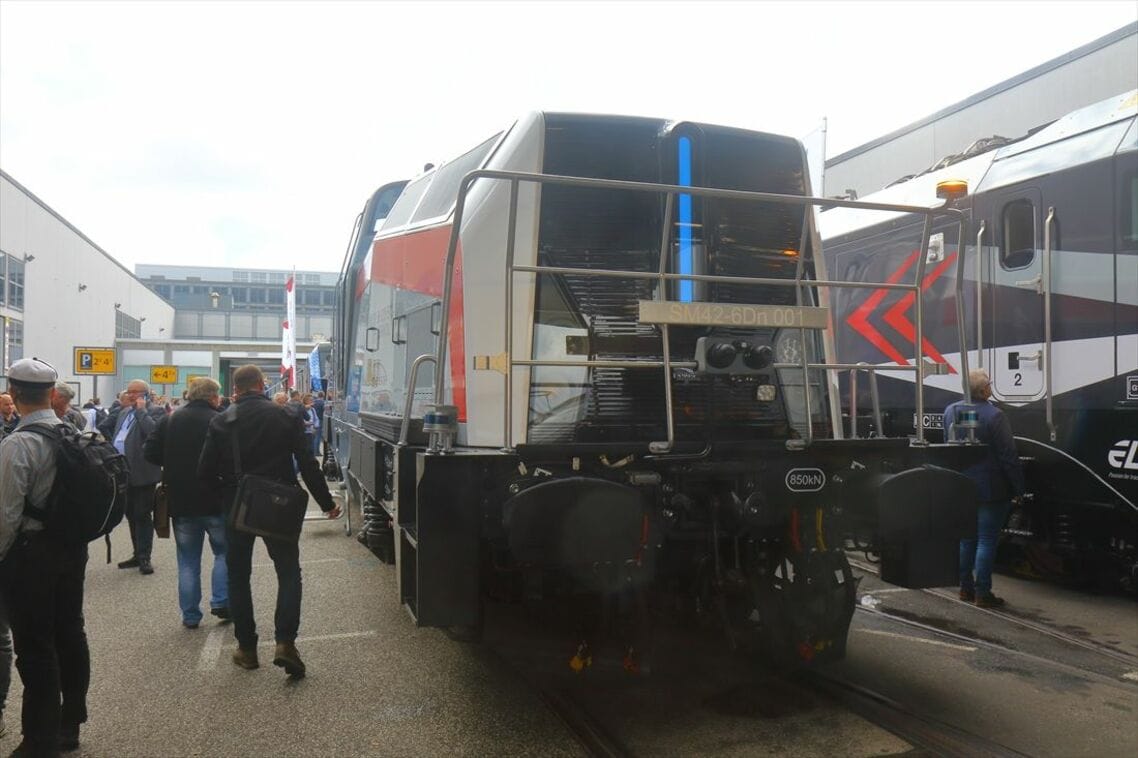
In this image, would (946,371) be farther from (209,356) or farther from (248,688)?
(209,356)

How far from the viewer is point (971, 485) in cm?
424

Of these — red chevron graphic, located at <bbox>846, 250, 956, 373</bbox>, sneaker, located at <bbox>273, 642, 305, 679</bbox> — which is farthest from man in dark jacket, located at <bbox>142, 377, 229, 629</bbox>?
red chevron graphic, located at <bbox>846, 250, 956, 373</bbox>

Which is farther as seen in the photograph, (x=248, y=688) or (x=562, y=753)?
(x=248, y=688)

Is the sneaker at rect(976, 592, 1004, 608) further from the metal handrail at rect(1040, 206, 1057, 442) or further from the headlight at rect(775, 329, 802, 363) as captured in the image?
the headlight at rect(775, 329, 802, 363)

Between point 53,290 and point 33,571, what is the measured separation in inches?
1218

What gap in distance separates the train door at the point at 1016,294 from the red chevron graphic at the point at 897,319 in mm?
442

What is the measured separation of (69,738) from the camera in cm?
376

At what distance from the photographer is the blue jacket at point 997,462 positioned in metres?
5.92

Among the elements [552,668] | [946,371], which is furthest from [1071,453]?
[552,668]

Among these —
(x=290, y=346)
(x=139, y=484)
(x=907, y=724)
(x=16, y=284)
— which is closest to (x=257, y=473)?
(x=139, y=484)

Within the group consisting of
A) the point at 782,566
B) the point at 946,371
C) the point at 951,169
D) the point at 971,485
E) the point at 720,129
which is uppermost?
the point at 951,169

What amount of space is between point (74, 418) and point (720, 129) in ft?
17.8

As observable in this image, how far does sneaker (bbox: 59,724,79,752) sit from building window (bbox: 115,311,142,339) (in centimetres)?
4238

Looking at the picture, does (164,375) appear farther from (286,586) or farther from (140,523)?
(286,586)
